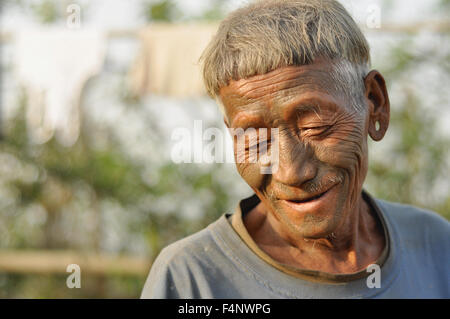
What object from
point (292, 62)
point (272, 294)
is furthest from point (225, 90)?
point (272, 294)

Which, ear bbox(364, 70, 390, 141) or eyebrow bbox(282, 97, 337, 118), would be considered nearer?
eyebrow bbox(282, 97, 337, 118)

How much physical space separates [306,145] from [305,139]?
0.02 metres

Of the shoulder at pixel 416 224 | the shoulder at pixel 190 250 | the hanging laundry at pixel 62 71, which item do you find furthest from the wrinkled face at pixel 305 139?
the hanging laundry at pixel 62 71

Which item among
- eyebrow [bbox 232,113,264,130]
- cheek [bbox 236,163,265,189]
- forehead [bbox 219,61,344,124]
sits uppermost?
forehead [bbox 219,61,344,124]

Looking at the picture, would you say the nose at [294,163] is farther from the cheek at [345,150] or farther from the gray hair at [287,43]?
the gray hair at [287,43]

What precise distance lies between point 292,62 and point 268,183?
0.39 m

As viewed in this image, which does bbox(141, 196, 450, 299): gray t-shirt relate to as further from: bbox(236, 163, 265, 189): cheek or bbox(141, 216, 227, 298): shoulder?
bbox(236, 163, 265, 189): cheek

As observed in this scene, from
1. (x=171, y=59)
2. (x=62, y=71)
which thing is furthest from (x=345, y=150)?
(x=62, y=71)

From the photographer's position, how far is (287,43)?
4.73ft

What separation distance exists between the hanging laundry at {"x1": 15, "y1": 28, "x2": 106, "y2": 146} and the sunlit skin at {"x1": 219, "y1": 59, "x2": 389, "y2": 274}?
3.89 metres

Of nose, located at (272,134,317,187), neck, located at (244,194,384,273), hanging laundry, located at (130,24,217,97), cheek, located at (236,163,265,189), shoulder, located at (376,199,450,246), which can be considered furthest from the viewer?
hanging laundry, located at (130,24,217,97)

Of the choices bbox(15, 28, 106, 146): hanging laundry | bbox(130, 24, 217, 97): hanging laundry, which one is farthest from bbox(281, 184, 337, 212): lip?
bbox(15, 28, 106, 146): hanging laundry

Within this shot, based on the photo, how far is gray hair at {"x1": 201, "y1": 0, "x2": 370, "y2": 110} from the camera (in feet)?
4.77
